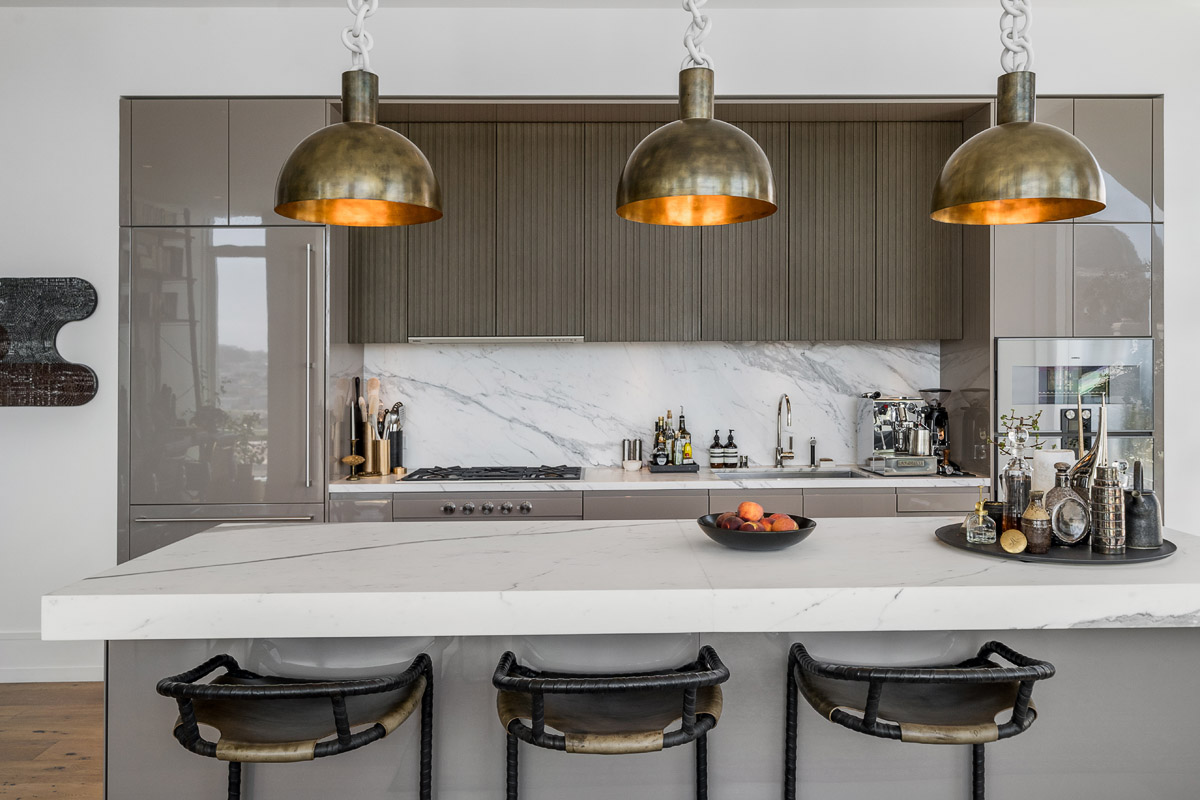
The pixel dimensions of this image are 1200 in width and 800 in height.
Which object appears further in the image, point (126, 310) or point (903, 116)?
point (903, 116)

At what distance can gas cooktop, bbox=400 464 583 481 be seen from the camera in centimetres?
355

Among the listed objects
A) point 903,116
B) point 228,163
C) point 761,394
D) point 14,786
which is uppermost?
point 903,116

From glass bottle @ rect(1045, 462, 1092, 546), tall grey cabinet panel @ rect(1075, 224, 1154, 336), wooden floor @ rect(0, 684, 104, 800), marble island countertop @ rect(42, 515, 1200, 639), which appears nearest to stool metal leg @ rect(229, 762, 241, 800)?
marble island countertop @ rect(42, 515, 1200, 639)

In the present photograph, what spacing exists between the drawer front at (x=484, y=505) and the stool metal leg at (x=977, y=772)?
192 centimetres

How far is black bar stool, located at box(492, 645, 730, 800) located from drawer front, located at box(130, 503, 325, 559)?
2157 millimetres

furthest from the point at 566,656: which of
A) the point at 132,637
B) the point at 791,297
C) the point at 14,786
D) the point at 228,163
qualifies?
the point at 228,163

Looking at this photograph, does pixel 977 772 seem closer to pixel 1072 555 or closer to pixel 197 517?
pixel 1072 555

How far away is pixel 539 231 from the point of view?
12.6 ft

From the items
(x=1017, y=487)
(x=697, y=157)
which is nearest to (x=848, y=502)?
(x=1017, y=487)

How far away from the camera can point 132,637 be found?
158 centimetres

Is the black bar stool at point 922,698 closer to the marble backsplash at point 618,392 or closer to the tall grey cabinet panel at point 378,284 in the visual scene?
the marble backsplash at point 618,392

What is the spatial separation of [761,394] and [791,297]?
576mm

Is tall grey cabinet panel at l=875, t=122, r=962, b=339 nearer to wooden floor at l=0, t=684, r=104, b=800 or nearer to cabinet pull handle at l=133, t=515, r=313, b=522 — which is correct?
cabinet pull handle at l=133, t=515, r=313, b=522

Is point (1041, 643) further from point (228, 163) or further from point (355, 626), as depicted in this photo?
point (228, 163)
